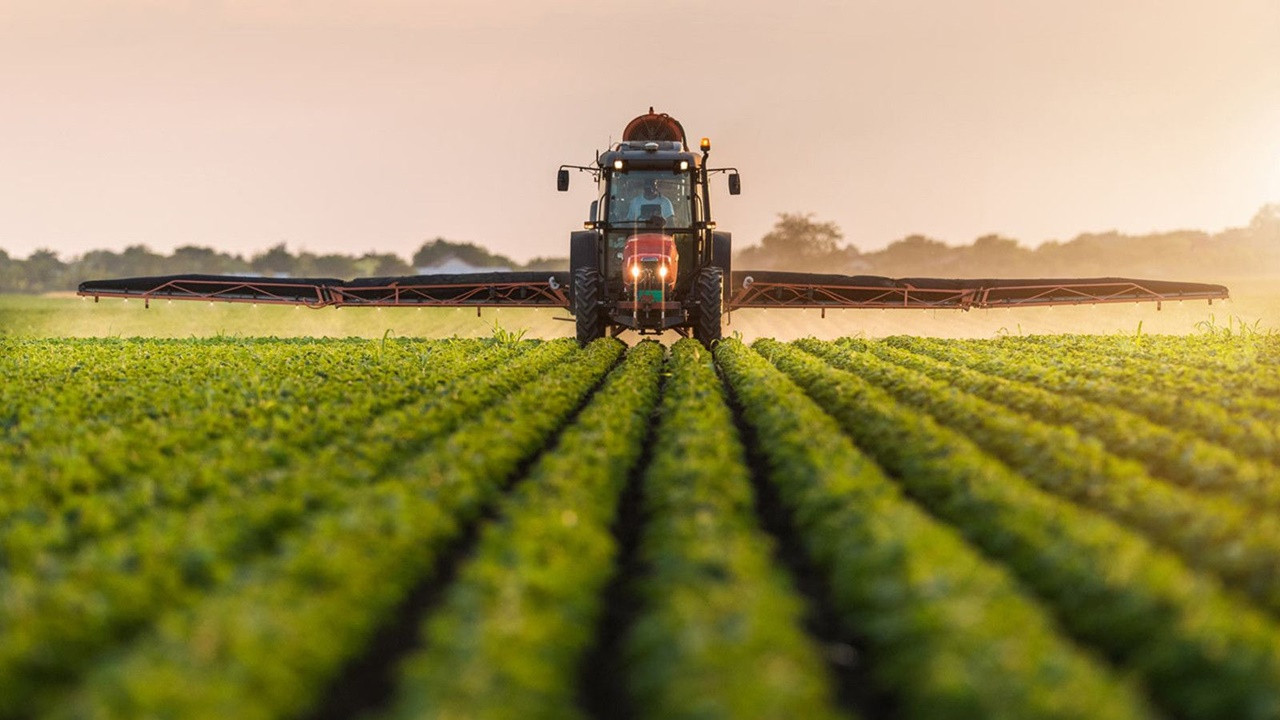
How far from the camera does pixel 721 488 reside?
6.94 metres

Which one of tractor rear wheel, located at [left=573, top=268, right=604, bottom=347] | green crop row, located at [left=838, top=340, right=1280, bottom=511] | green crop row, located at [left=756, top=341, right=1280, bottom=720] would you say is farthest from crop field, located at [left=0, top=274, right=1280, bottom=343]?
green crop row, located at [left=756, top=341, right=1280, bottom=720]

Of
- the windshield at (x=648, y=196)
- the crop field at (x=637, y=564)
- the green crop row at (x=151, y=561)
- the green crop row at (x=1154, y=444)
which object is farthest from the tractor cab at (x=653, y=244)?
the green crop row at (x=151, y=561)


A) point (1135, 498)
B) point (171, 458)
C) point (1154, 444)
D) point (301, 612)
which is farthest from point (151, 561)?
point (1154, 444)

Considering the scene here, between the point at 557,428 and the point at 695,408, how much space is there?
142 centimetres

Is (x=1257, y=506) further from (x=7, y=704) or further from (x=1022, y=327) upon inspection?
(x=1022, y=327)

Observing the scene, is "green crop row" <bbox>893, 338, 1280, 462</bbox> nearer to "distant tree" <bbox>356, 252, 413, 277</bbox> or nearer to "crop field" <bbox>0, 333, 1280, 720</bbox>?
"crop field" <bbox>0, 333, 1280, 720</bbox>

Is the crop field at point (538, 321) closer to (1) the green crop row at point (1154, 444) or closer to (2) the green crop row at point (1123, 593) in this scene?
(1) the green crop row at point (1154, 444)

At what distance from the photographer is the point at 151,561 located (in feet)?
17.0

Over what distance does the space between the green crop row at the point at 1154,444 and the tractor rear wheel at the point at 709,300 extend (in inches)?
291

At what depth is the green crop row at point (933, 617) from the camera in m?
3.78

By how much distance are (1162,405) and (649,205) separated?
11396 mm

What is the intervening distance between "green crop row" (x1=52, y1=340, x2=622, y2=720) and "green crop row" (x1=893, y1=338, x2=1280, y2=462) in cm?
650

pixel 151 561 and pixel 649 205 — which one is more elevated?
pixel 649 205

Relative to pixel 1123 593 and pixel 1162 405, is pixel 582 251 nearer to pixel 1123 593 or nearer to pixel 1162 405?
pixel 1162 405
